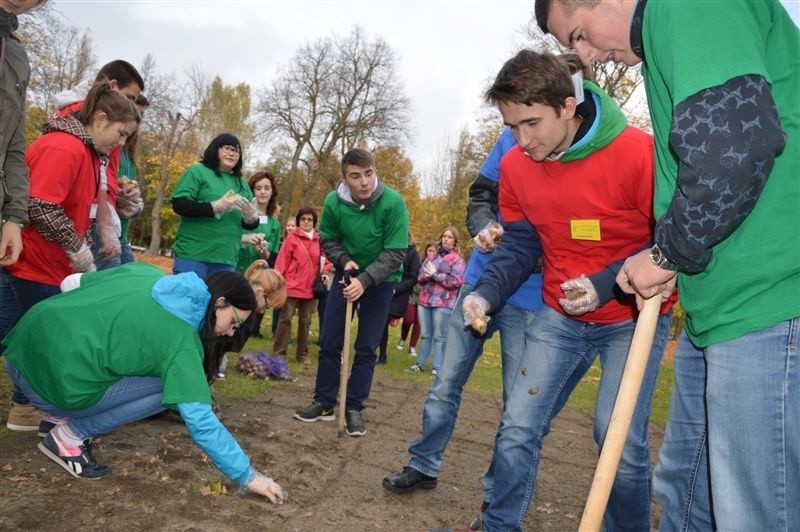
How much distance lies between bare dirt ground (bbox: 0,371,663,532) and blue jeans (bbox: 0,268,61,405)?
0.67m

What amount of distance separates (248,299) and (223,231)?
2352 millimetres

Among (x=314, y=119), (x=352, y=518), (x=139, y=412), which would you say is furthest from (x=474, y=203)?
(x=314, y=119)

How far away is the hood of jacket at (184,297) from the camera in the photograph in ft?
10.0

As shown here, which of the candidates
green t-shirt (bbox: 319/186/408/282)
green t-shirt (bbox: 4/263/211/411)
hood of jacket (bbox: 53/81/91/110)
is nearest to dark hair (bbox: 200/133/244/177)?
green t-shirt (bbox: 319/186/408/282)

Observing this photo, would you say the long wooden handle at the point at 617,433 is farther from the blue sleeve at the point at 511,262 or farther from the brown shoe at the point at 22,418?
the brown shoe at the point at 22,418

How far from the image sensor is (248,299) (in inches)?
131

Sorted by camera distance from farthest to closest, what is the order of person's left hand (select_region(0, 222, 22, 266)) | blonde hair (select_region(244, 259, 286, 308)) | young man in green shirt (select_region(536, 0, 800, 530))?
blonde hair (select_region(244, 259, 286, 308))
person's left hand (select_region(0, 222, 22, 266))
young man in green shirt (select_region(536, 0, 800, 530))

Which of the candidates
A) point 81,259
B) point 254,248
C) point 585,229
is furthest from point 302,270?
point 585,229

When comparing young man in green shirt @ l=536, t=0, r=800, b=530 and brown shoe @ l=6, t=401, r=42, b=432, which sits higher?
young man in green shirt @ l=536, t=0, r=800, b=530

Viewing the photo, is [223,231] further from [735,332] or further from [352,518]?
[735,332]

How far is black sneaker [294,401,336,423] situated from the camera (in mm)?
4980

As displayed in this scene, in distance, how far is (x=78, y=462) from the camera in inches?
127

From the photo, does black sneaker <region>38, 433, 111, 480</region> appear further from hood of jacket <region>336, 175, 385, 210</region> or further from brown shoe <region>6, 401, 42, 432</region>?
hood of jacket <region>336, 175, 385, 210</region>

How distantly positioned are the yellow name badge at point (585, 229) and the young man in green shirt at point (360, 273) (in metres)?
2.24
